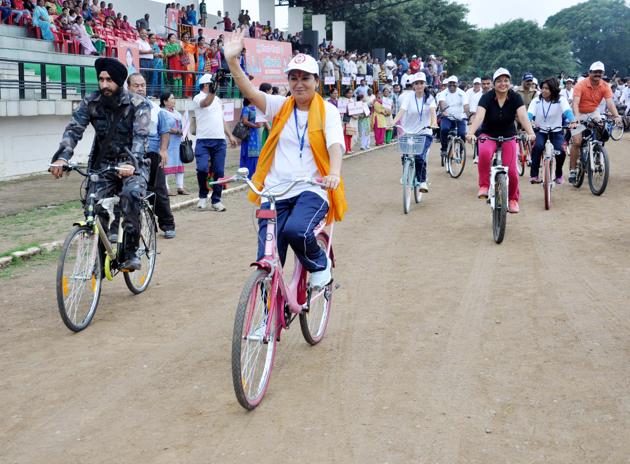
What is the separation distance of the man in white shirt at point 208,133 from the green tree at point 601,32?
10988cm

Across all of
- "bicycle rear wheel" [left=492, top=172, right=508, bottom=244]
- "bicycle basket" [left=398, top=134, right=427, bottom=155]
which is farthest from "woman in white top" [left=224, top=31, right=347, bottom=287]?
"bicycle basket" [left=398, top=134, right=427, bottom=155]

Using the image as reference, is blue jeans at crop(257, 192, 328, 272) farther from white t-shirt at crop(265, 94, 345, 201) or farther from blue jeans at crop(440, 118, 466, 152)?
blue jeans at crop(440, 118, 466, 152)

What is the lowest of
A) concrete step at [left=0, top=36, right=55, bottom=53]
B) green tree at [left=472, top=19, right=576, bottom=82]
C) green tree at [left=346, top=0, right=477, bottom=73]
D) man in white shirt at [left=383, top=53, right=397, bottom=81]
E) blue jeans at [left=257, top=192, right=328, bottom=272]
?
blue jeans at [left=257, top=192, right=328, bottom=272]

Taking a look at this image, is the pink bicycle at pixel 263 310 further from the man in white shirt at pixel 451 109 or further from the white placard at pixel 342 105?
the white placard at pixel 342 105

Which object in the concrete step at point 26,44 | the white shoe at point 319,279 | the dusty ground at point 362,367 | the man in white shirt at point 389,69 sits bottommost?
the dusty ground at point 362,367

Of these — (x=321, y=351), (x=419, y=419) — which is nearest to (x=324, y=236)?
(x=321, y=351)

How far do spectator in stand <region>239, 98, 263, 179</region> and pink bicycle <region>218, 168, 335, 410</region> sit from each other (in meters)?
8.34

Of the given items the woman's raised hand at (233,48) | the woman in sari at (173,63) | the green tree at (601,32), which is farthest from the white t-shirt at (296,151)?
the green tree at (601,32)

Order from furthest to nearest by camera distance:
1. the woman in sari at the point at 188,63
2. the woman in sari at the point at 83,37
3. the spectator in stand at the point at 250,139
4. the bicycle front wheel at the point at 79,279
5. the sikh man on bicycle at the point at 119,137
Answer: the woman in sari at the point at 188,63 → the woman in sari at the point at 83,37 → the spectator in stand at the point at 250,139 → the sikh man on bicycle at the point at 119,137 → the bicycle front wheel at the point at 79,279

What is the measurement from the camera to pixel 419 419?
187 inches

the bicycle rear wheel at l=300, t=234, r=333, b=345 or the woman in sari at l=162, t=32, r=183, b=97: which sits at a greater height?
the woman in sari at l=162, t=32, r=183, b=97

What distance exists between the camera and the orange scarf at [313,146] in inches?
224

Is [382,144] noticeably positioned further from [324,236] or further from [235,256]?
[324,236]

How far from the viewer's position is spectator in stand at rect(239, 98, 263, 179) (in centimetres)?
1392
